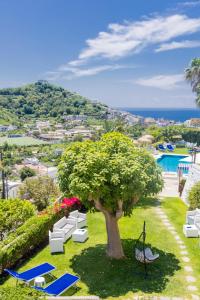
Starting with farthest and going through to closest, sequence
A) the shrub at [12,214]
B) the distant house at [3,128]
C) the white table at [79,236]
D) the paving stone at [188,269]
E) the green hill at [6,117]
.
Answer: the green hill at [6,117]
the distant house at [3,128]
the white table at [79,236]
the shrub at [12,214]
the paving stone at [188,269]

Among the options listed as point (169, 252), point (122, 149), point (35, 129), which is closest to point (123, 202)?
point (122, 149)

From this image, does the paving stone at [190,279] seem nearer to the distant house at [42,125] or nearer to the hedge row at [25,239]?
the hedge row at [25,239]

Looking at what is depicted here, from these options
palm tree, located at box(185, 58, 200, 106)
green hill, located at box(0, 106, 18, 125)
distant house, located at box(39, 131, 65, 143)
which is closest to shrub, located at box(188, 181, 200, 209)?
palm tree, located at box(185, 58, 200, 106)

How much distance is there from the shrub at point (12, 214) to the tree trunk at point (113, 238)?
180 inches

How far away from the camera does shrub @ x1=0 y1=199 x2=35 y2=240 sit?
1434 centimetres

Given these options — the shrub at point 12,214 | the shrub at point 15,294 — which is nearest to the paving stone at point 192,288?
the shrub at point 15,294

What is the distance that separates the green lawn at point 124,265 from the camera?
1034cm

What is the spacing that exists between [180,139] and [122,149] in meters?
41.4

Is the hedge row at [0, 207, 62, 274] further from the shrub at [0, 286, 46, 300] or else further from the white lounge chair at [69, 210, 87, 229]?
the shrub at [0, 286, 46, 300]

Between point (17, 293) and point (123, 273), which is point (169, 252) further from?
point (17, 293)

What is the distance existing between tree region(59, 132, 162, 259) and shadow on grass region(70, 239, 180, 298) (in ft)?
2.28

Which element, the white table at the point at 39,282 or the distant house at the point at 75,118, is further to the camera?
the distant house at the point at 75,118

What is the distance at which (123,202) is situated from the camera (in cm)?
1233

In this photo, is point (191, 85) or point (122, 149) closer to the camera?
point (122, 149)
